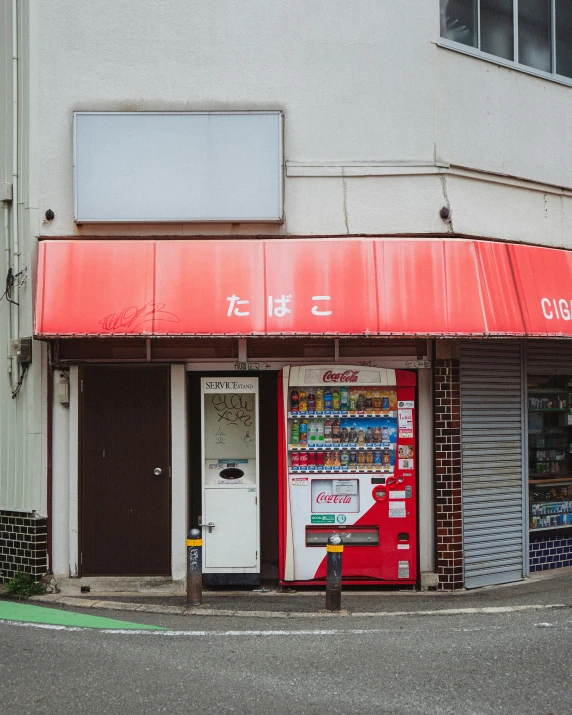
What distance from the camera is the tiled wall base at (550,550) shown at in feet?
38.1

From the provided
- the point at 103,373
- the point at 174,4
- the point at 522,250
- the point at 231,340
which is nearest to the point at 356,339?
the point at 231,340

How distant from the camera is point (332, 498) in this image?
35.0 feet

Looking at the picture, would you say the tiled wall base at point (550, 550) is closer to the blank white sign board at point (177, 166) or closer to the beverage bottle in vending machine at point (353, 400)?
the beverage bottle in vending machine at point (353, 400)

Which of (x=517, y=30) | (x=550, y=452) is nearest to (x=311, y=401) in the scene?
(x=550, y=452)

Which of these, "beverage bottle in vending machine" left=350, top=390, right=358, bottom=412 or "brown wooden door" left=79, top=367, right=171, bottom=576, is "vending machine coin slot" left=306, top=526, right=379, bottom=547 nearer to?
"beverage bottle in vending machine" left=350, top=390, right=358, bottom=412

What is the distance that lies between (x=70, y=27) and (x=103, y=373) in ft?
14.0

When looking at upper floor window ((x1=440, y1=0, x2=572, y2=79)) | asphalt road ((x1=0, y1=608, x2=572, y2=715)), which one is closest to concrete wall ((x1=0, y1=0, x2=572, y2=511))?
upper floor window ((x1=440, y1=0, x2=572, y2=79))

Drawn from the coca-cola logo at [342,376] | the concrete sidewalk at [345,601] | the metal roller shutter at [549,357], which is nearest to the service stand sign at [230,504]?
the concrete sidewalk at [345,601]

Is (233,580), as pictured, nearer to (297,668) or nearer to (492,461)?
(492,461)

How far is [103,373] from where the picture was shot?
10695mm

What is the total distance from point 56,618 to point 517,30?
9513 mm

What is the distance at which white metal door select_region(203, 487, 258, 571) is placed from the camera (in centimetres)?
1073

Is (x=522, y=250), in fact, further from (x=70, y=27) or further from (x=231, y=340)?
(x=70, y=27)

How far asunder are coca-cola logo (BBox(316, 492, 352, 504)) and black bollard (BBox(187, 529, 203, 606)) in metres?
1.77
